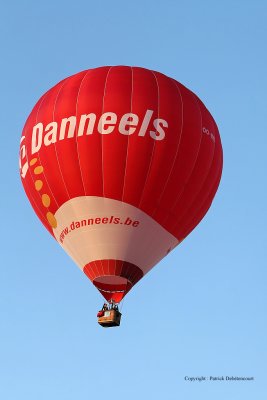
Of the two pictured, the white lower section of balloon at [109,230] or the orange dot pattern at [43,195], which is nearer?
the white lower section of balloon at [109,230]

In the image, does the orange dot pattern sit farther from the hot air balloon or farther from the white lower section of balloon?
the white lower section of balloon

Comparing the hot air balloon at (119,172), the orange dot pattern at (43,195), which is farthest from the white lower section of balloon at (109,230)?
the orange dot pattern at (43,195)

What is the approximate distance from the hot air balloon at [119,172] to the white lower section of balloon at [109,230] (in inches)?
1.2

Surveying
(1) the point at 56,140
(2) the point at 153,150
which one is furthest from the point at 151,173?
(1) the point at 56,140

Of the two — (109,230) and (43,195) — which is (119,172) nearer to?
(109,230)

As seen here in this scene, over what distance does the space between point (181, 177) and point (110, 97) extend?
10.5 feet

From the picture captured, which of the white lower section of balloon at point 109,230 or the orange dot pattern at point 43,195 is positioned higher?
the orange dot pattern at point 43,195

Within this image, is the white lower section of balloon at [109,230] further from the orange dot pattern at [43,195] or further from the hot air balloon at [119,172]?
the orange dot pattern at [43,195]

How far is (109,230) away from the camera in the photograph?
34375mm

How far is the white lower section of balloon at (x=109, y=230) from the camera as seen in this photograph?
113 feet

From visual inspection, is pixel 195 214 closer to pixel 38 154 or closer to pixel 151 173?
pixel 151 173

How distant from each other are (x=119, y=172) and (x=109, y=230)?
1.74m

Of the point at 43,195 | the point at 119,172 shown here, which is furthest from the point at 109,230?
the point at 43,195

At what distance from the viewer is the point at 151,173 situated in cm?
3428
